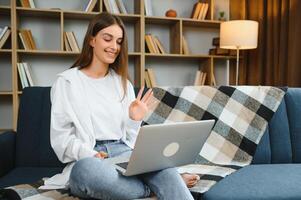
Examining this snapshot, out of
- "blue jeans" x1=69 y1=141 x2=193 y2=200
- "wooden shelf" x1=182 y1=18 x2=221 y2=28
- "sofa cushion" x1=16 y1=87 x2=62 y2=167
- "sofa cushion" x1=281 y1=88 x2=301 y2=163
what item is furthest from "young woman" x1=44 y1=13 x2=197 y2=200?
"wooden shelf" x1=182 y1=18 x2=221 y2=28

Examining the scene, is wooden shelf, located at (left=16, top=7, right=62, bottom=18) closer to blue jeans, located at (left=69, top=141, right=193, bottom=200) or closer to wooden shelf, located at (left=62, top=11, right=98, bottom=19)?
wooden shelf, located at (left=62, top=11, right=98, bottom=19)

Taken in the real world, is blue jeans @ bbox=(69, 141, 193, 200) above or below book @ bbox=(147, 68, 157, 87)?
below

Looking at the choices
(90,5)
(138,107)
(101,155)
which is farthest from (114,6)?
(101,155)

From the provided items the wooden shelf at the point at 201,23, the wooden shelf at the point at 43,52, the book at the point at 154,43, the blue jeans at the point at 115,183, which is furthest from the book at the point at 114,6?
the blue jeans at the point at 115,183

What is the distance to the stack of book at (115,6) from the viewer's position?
304 cm

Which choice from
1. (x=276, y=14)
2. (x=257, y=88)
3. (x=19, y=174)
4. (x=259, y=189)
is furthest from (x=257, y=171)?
(x=276, y=14)

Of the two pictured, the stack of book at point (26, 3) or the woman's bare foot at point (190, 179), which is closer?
the woman's bare foot at point (190, 179)

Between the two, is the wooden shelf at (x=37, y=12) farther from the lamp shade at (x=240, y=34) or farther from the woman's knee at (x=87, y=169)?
the woman's knee at (x=87, y=169)

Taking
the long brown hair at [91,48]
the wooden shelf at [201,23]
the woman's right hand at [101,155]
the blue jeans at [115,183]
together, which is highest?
the wooden shelf at [201,23]

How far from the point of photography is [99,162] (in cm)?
115

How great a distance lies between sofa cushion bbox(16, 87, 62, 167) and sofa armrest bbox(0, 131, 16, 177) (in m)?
0.03

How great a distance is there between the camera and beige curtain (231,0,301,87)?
9.45 ft

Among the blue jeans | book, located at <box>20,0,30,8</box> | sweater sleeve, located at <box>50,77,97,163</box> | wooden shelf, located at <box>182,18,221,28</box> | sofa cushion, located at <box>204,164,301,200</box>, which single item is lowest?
sofa cushion, located at <box>204,164,301,200</box>

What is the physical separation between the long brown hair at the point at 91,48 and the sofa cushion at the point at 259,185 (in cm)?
62
